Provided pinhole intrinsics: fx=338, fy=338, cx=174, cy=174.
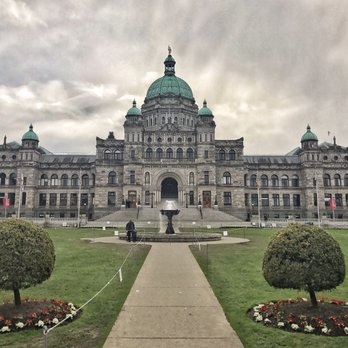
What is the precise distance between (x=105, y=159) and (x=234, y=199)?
29968 mm

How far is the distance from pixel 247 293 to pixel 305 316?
3387mm

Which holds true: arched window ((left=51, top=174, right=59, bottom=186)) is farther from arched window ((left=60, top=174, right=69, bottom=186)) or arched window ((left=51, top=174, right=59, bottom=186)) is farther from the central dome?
the central dome

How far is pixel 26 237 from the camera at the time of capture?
9867 millimetres

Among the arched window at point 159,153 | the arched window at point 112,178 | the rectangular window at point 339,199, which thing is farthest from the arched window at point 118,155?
the rectangular window at point 339,199

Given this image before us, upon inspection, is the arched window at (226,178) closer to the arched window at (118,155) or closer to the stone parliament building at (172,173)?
the stone parliament building at (172,173)

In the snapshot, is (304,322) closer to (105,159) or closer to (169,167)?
(169,167)

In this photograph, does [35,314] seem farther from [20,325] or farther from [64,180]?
[64,180]

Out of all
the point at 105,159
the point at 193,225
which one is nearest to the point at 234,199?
the point at 193,225

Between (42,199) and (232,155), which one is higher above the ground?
(232,155)

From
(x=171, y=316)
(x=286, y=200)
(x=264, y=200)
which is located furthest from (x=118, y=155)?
(x=171, y=316)

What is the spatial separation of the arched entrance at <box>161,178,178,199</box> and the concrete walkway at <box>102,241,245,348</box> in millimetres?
58094

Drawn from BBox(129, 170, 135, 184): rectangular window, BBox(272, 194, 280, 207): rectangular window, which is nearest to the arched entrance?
BBox(129, 170, 135, 184): rectangular window

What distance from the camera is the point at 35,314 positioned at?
9539 millimetres

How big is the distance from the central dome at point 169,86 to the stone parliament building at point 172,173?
52 centimetres
